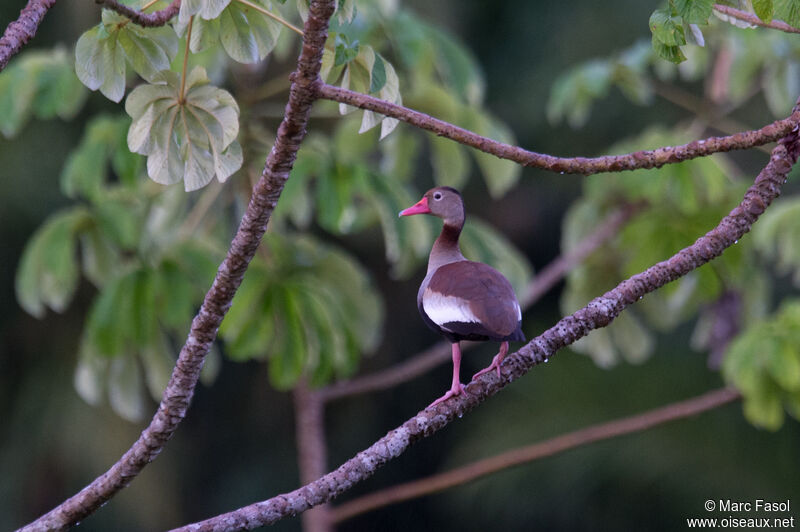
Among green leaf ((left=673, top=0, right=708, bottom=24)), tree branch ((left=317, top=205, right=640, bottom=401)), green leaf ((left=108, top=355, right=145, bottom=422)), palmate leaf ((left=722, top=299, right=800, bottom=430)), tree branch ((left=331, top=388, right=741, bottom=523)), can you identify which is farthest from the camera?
tree branch ((left=317, top=205, right=640, bottom=401))

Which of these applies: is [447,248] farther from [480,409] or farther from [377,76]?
[480,409]

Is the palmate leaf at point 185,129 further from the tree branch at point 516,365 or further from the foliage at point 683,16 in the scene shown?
the foliage at point 683,16

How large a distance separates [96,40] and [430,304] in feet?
2.35

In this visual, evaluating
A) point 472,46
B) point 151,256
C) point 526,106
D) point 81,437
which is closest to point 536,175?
point 526,106

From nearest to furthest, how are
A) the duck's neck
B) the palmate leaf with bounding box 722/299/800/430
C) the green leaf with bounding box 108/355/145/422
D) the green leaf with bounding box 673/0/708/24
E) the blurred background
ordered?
1. the green leaf with bounding box 673/0/708/24
2. the duck's neck
3. the palmate leaf with bounding box 722/299/800/430
4. the green leaf with bounding box 108/355/145/422
5. the blurred background

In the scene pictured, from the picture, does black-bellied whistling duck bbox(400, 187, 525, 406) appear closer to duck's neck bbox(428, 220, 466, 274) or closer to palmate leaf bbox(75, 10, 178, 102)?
duck's neck bbox(428, 220, 466, 274)

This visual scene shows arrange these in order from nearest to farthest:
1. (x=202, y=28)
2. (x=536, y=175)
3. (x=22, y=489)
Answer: (x=202, y=28) → (x=22, y=489) → (x=536, y=175)

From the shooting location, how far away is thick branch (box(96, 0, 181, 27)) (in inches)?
54.7

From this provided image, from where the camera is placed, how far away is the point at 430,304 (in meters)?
1.46

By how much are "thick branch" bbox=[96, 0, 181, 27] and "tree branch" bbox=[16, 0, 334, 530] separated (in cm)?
28

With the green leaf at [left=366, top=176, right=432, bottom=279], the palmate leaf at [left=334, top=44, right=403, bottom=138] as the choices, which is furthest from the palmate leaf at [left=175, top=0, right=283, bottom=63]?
the green leaf at [left=366, top=176, right=432, bottom=279]

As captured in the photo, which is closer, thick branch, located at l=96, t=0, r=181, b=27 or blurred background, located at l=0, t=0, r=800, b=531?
thick branch, located at l=96, t=0, r=181, b=27

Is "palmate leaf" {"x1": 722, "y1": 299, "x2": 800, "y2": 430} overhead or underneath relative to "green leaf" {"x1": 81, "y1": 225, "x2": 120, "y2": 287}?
underneath

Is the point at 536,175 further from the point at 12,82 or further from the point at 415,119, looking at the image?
the point at 415,119
